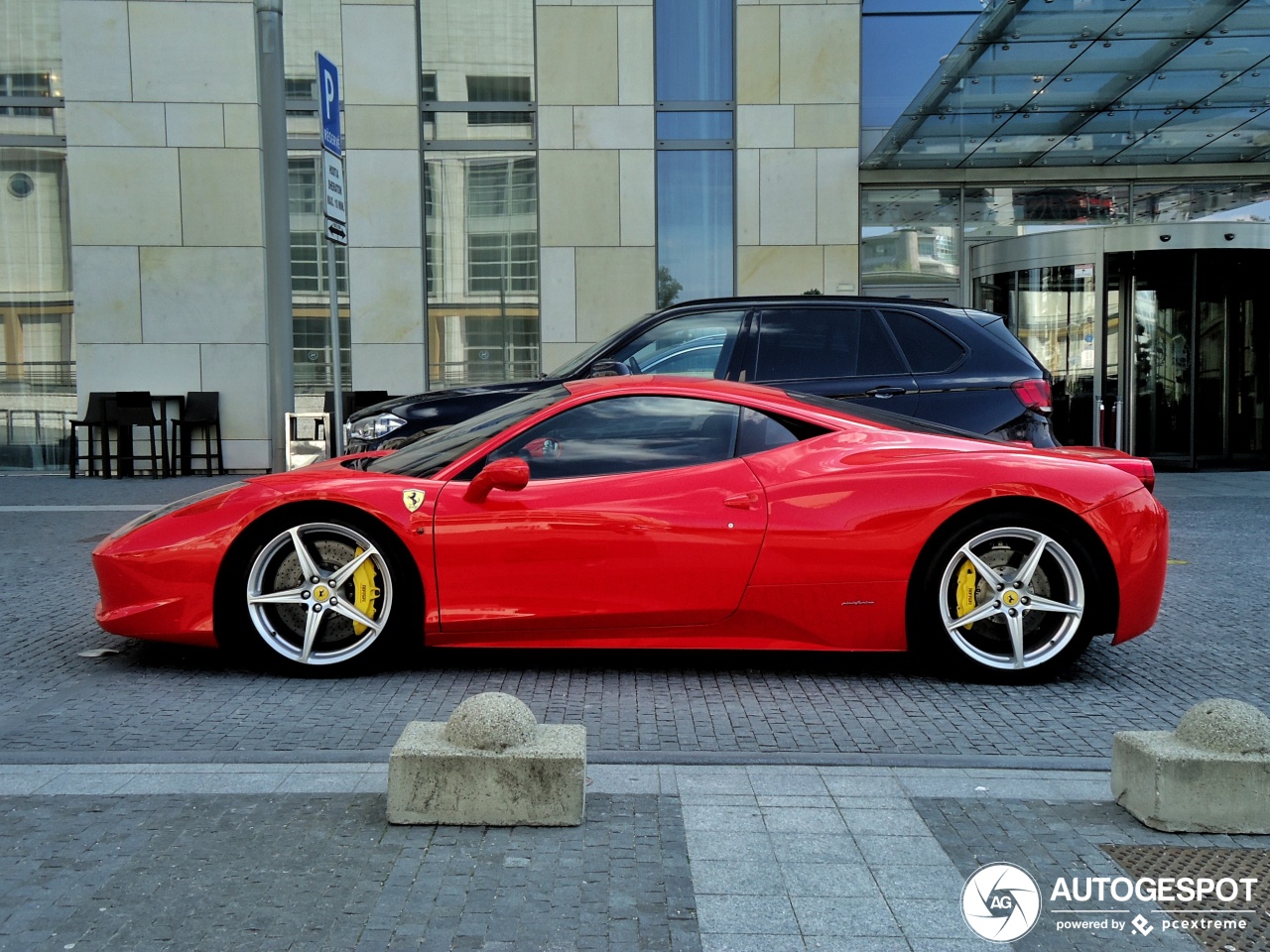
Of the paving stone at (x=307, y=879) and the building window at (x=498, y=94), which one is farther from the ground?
the building window at (x=498, y=94)

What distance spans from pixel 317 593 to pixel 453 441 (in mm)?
896

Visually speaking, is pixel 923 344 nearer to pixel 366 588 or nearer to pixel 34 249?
pixel 366 588

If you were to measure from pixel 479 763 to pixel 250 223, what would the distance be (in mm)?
14214

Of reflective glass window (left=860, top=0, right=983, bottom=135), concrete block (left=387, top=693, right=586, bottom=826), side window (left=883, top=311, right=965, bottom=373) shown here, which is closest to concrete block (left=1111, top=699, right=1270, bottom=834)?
concrete block (left=387, top=693, right=586, bottom=826)

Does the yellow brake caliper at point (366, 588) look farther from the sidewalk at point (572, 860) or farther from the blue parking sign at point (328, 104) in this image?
the blue parking sign at point (328, 104)

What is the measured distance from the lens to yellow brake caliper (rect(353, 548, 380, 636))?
503cm

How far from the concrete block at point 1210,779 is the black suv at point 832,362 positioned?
4.29m

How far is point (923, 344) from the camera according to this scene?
7918mm

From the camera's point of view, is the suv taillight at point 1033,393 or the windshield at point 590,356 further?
the windshield at point 590,356

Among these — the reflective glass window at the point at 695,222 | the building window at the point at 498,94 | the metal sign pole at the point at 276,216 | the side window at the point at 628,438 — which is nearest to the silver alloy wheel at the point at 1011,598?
the side window at the point at 628,438

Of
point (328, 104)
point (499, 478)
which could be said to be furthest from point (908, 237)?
point (499, 478)

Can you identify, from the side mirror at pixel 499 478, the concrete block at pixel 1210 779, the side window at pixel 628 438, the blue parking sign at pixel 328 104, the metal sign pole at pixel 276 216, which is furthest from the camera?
the metal sign pole at pixel 276 216

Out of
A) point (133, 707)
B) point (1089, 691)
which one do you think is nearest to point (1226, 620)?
point (1089, 691)

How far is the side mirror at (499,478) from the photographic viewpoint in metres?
4.86
